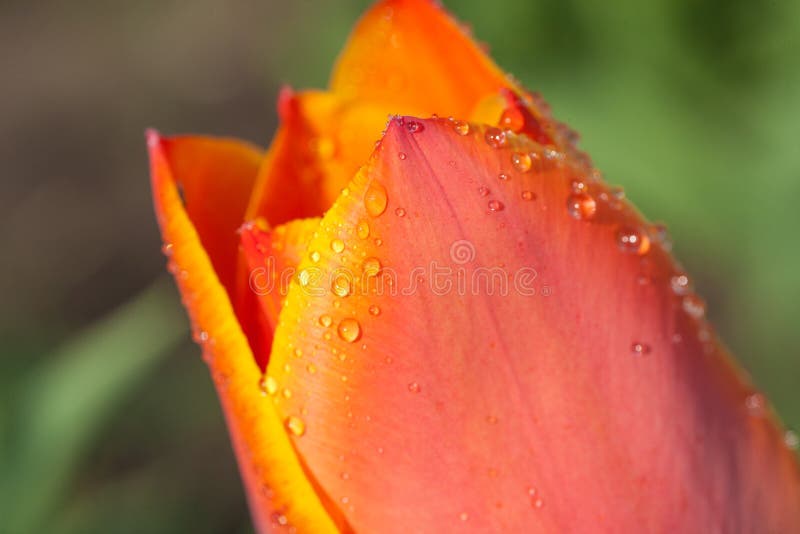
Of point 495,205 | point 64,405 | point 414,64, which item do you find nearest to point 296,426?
point 495,205

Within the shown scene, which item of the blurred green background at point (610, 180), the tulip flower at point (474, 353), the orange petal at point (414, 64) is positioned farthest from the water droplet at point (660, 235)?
the blurred green background at point (610, 180)

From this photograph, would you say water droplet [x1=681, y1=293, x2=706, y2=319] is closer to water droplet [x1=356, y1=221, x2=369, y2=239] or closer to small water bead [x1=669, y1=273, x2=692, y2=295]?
small water bead [x1=669, y1=273, x2=692, y2=295]

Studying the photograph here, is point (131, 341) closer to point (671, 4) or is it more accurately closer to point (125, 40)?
point (671, 4)

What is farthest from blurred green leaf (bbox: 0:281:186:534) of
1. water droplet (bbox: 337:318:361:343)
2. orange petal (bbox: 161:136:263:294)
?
water droplet (bbox: 337:318:361:343)

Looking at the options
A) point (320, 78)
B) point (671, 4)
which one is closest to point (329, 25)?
point (320, 78)

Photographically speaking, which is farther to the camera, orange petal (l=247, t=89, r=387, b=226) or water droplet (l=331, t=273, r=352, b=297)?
orange petal (l=247, t=89, r=387, b=226)
